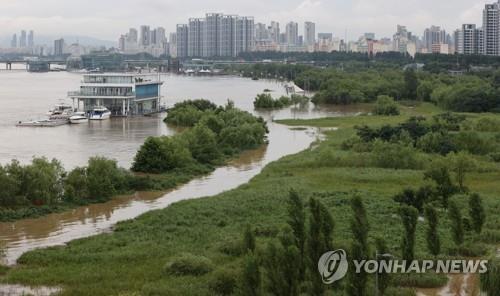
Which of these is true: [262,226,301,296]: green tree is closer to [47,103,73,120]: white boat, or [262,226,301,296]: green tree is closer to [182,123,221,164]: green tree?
[182,123,221,164]: green tree

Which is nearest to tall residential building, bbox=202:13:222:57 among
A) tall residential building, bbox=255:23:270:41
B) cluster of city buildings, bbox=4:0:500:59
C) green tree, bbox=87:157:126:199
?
cluster of city buildings, bbox=4:0:500:59

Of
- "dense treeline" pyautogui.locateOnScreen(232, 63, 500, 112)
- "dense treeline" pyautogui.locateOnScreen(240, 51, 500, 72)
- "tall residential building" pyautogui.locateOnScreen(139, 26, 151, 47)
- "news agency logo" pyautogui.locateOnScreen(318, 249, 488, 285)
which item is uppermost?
"tall residential building" pyautogui.locateOnScreen(139, 26, 151, 47)

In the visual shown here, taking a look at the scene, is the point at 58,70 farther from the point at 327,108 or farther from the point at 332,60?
the point at 327,108

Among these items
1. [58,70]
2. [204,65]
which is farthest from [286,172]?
[58,70]

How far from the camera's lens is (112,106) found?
23688 mm

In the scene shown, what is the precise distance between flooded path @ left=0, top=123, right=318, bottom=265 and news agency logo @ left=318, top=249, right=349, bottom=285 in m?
3.39

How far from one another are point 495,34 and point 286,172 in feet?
145

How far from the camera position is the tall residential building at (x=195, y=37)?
3322 inches

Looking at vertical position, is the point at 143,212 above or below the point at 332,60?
below

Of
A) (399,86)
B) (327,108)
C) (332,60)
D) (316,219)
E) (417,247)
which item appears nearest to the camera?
(316,219)

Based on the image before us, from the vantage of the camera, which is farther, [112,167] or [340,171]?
[340,171]

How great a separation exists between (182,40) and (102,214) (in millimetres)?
77592

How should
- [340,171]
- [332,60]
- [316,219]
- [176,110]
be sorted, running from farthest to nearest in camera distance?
[332,60], [176,110], [340,171], [316,219]

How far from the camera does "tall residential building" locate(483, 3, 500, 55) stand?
172ft
